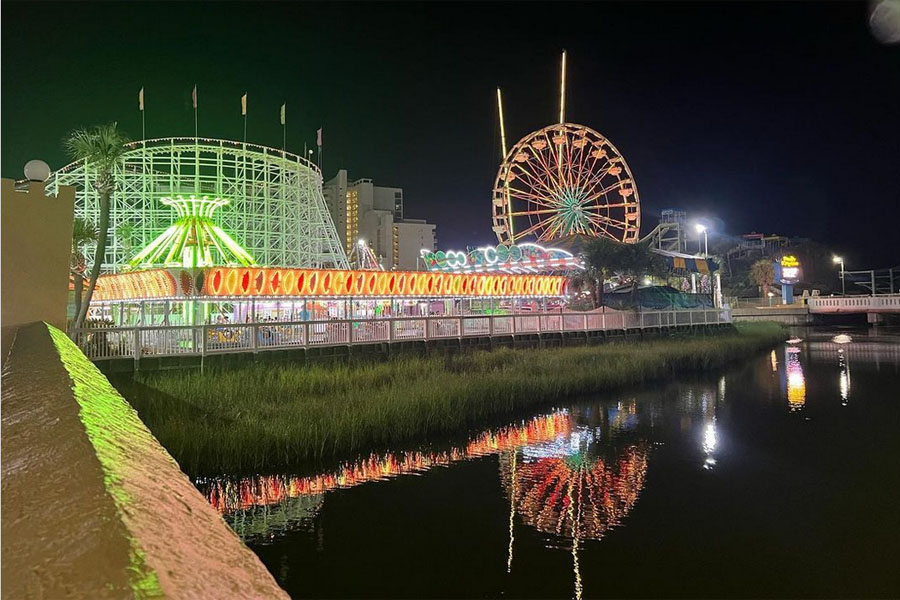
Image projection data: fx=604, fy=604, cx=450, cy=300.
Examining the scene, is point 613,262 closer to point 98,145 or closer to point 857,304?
point 98,145

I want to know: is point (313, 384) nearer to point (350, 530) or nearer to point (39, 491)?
point (350, 530)

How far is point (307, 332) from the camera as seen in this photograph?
632 inches

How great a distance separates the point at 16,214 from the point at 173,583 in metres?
8.71

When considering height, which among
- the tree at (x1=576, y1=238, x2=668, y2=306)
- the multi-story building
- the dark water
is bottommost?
the dark water

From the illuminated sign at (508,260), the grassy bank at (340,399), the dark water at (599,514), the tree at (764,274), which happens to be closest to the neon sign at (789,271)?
the tree at (764,274)

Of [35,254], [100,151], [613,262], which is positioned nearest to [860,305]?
[613,262]

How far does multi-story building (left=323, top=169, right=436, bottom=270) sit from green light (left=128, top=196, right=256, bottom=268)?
2269 inches

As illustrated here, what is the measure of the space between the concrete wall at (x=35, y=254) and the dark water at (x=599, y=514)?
10.7 ft

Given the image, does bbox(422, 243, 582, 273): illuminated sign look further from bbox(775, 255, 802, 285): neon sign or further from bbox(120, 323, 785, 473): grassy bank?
bbox(775, 255, 802, 285): neon sign

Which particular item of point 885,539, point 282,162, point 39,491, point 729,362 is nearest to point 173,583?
point 39,491

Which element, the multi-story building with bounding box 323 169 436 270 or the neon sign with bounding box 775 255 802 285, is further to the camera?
the multi-story building with bounding box 323 169 436 270

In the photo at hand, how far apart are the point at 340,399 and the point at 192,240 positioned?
15885 millimetres


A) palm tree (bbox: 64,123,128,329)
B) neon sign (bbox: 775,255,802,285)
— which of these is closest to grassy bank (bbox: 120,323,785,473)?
palm tree (bbox: 64,123,128,329)

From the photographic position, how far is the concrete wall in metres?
7.73
